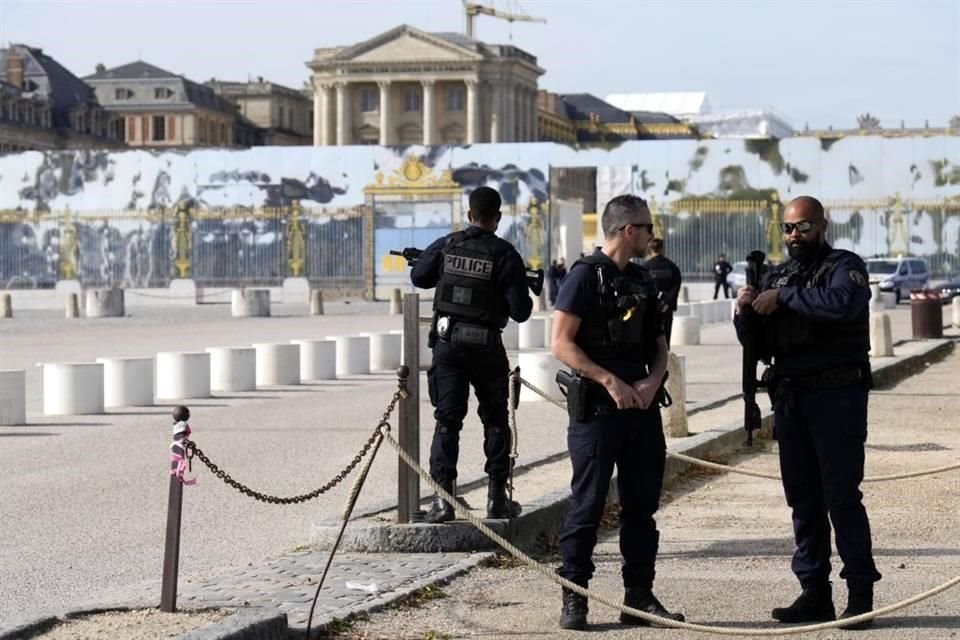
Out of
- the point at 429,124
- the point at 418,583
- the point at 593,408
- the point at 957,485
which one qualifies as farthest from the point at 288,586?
the point at 429,124

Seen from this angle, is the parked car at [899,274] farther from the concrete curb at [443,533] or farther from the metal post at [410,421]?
the metal post at [410,421]

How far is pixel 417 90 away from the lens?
14838 centimetres

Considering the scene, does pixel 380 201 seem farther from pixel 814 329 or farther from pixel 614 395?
pixel 614 395

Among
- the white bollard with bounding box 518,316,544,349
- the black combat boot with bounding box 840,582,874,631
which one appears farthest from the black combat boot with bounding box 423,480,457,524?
the white bollard with bounding box 518,316,544,349

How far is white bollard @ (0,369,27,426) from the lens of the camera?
16.8 meters

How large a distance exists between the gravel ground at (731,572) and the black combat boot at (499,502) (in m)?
0.31

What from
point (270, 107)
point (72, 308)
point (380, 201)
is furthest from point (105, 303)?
point (270, 107)

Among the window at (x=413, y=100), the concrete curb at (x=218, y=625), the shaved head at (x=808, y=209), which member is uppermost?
the window at (x=413, y=100)

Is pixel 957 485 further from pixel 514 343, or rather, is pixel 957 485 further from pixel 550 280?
pixel 550 280

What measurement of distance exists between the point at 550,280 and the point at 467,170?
9.49m

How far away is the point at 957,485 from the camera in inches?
491

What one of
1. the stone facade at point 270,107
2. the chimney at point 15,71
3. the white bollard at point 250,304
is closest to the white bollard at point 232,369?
the white bollard at point 250,304

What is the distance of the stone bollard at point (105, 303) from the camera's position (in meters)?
47.9

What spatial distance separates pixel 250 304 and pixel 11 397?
30556 millimetres
